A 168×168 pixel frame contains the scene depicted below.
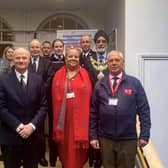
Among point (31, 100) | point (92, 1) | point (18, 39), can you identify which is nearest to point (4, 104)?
point (31, 100)

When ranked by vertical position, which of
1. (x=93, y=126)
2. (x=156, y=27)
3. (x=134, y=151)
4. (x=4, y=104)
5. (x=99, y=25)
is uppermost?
(x=99, y=25)

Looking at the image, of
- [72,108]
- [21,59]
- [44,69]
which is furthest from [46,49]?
[21,59]

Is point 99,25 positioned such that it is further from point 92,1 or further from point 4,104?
point 4,104

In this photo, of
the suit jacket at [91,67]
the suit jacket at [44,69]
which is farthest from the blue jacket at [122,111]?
the suit jacket at [44,69]

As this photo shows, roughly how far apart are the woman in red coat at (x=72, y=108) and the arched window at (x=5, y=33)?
5.16 metres

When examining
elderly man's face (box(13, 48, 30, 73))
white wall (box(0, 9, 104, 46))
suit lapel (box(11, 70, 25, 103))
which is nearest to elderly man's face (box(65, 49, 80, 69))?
elderly man's face (box(13, 48, 30, 73))

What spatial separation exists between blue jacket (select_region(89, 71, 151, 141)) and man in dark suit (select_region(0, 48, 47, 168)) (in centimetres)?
51

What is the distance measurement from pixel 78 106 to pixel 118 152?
64 cm

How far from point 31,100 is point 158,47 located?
269cm

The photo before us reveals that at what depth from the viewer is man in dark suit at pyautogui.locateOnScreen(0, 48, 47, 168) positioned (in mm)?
2545

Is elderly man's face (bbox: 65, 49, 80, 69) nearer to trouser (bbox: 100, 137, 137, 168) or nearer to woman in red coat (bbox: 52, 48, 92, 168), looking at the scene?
woman in red coat (bbox: 52, 48, 92, 168)

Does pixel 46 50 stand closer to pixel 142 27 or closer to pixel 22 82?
pixel 22 82

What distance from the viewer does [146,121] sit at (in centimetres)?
256

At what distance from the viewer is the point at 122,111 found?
2502mm
